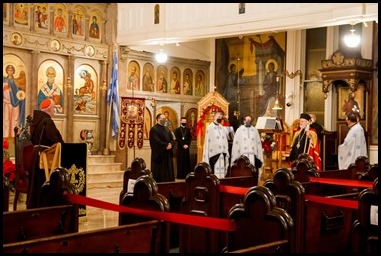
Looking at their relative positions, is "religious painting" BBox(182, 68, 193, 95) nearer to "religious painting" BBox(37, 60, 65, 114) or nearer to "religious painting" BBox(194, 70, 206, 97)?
"religious painting" BBox(194, 70, 206, 97)

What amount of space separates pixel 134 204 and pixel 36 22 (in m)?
11.9

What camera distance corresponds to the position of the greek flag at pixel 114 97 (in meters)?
16.7

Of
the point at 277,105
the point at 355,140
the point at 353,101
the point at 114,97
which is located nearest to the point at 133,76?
the point at 114,97

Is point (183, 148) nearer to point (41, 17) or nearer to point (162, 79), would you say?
point (162, 79)

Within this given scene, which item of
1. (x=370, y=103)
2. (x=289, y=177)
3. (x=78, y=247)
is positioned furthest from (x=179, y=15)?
(x=78, y=247)

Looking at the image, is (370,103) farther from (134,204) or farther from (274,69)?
(134,204)

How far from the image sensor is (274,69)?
63.0 feet

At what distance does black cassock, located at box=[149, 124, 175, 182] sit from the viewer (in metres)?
13.6

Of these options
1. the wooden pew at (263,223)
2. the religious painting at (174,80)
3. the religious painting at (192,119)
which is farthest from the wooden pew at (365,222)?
the religious painting at (192,119)

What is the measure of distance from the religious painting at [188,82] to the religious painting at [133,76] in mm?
2134

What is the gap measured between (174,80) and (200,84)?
138 centimetres

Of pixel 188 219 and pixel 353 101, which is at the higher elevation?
pixel 353 101

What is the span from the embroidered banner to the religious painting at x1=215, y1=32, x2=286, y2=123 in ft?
14.9

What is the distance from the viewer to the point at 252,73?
784 inches
